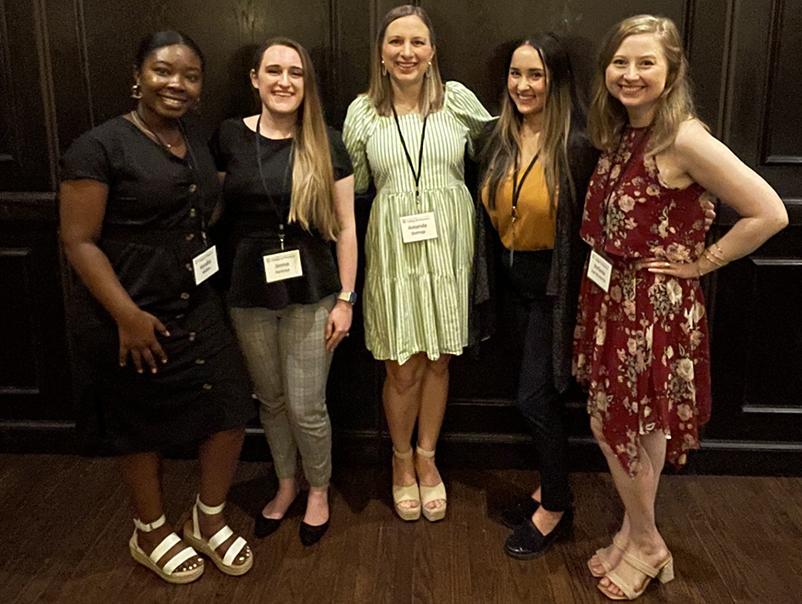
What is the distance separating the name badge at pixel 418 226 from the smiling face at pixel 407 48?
384 mm

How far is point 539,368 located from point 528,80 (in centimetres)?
80

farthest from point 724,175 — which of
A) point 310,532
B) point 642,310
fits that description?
point 310,532

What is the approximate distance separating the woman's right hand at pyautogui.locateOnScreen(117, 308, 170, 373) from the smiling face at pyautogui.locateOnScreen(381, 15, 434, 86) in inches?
37.8

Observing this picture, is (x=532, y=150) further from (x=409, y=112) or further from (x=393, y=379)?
(x=393, y=379)

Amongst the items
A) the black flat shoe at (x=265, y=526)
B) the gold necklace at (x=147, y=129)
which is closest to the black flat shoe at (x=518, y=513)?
the black flat shoe at (x=265, y=526)

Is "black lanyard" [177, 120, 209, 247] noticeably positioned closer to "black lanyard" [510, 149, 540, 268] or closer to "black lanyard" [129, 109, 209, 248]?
"black lanyard" [129, 109, 209, 248]

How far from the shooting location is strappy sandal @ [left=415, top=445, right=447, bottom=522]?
109 inches

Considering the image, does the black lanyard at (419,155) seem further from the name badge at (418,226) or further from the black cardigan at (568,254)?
the black cardigan at (568,254)

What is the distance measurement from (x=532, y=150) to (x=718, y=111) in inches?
28.7

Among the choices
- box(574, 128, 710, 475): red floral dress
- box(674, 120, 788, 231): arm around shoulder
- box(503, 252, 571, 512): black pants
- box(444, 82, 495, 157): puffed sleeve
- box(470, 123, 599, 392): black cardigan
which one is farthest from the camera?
box(444, 82, 495, 157): puffed sleeve

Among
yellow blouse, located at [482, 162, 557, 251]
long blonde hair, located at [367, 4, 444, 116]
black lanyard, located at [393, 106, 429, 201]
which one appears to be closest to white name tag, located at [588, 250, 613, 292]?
yellow blouse, located at [482, 162, 557, 251]

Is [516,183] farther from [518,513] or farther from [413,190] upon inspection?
[518,513]

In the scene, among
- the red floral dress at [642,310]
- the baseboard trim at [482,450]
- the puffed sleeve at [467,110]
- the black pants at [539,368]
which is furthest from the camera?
the baseboard trim at [482,450]

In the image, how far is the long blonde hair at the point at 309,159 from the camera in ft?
7.73
